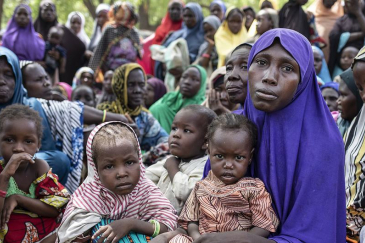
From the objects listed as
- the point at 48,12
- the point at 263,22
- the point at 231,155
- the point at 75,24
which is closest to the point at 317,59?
the point at 263,22

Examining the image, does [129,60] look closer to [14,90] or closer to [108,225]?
[14,90]

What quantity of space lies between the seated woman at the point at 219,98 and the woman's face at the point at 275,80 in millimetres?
2354

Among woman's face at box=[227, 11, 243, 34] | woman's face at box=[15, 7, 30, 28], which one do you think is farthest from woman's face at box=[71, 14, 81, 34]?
woman's face at box=[227, 11, 243, 34]

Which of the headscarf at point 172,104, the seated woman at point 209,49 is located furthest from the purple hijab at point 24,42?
the headscarf at point 172,104

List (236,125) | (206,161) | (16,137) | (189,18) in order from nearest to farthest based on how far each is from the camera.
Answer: (236,125) < (206,161) < (16,137) < (189,18)

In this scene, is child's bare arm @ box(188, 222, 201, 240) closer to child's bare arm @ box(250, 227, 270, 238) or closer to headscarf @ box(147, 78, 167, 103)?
child's bare arm @ box(250, 227, 270, 238)

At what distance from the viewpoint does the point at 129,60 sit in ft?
30.7

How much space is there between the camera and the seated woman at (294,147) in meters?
2.72

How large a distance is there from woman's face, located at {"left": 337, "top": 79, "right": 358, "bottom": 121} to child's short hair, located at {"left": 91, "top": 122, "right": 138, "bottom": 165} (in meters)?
2.12

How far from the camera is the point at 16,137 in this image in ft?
12.2

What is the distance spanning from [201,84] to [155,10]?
41.5 ft

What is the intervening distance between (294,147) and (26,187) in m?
2.08

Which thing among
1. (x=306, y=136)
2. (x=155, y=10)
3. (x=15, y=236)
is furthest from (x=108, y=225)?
(x=155, y=10)

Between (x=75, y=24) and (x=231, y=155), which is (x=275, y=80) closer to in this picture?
(x=231, y=155)
